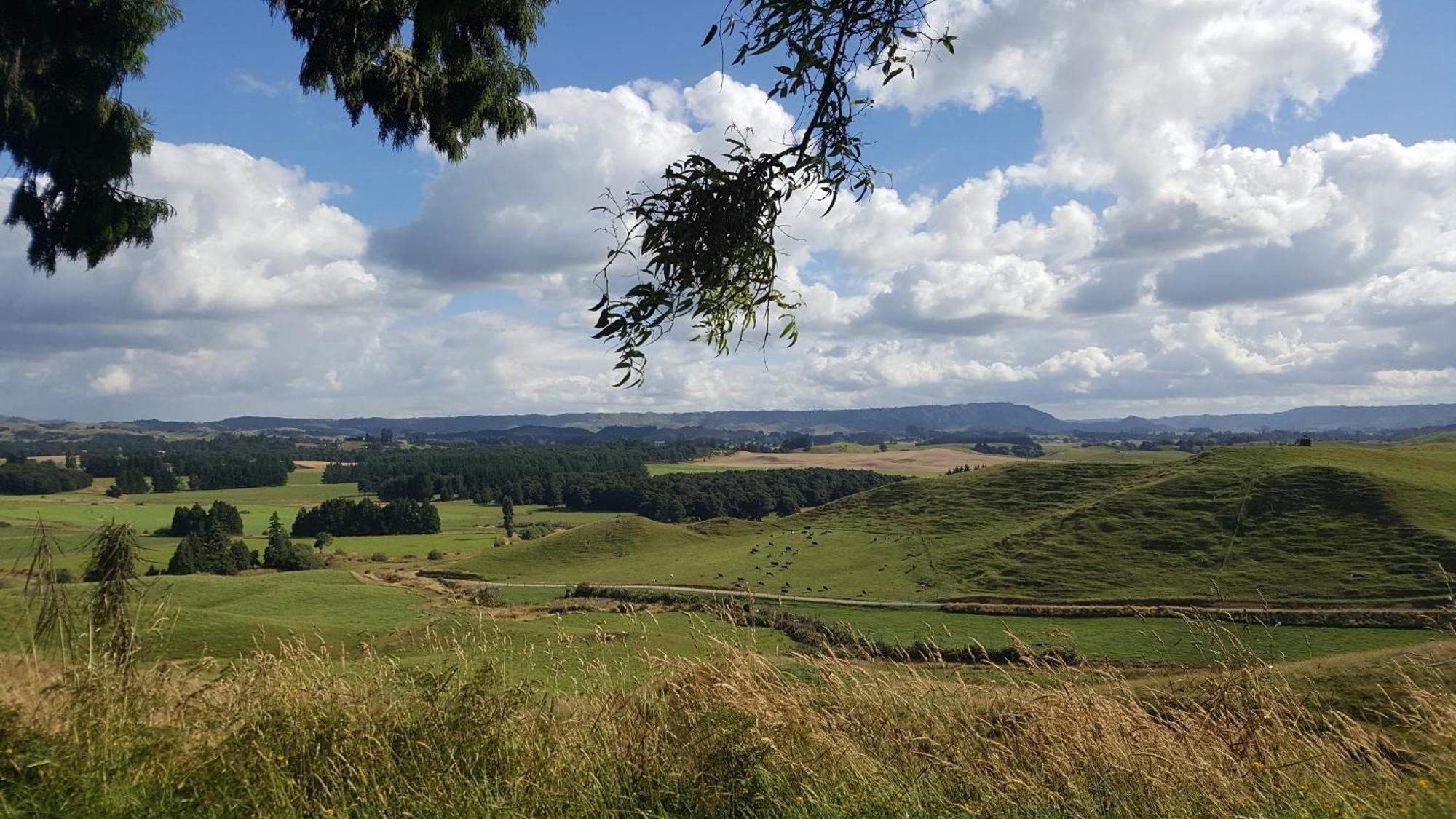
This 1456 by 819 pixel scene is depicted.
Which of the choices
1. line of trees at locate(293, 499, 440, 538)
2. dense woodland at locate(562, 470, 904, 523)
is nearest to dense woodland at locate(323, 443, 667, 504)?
dense woodland at locate(562, 470, 904, 523)

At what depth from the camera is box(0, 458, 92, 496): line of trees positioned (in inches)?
3661

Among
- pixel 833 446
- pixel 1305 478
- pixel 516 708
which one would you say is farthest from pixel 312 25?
pixel 833 446

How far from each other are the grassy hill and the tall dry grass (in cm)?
3624

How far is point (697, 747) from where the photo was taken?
4.59 metres

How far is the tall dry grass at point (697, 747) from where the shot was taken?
13.4 ft

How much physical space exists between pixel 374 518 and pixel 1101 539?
243 feet

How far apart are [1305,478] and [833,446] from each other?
13468 cm

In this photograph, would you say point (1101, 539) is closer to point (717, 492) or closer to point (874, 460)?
point (717, 492)

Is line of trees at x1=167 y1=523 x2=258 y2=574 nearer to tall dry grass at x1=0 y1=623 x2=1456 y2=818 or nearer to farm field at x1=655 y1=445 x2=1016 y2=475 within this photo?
tall dry grass at x1=0 y1=623 x2=1456 y2=818

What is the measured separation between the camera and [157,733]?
4.89m

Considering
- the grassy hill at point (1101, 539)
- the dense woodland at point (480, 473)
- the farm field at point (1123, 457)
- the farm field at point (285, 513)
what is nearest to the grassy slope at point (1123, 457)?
the farm field at point (1123, 457)

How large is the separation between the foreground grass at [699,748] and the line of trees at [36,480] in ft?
363

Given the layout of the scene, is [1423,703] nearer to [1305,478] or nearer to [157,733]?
[157,733]

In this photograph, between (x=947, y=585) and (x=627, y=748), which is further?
(x=947, y=585)
